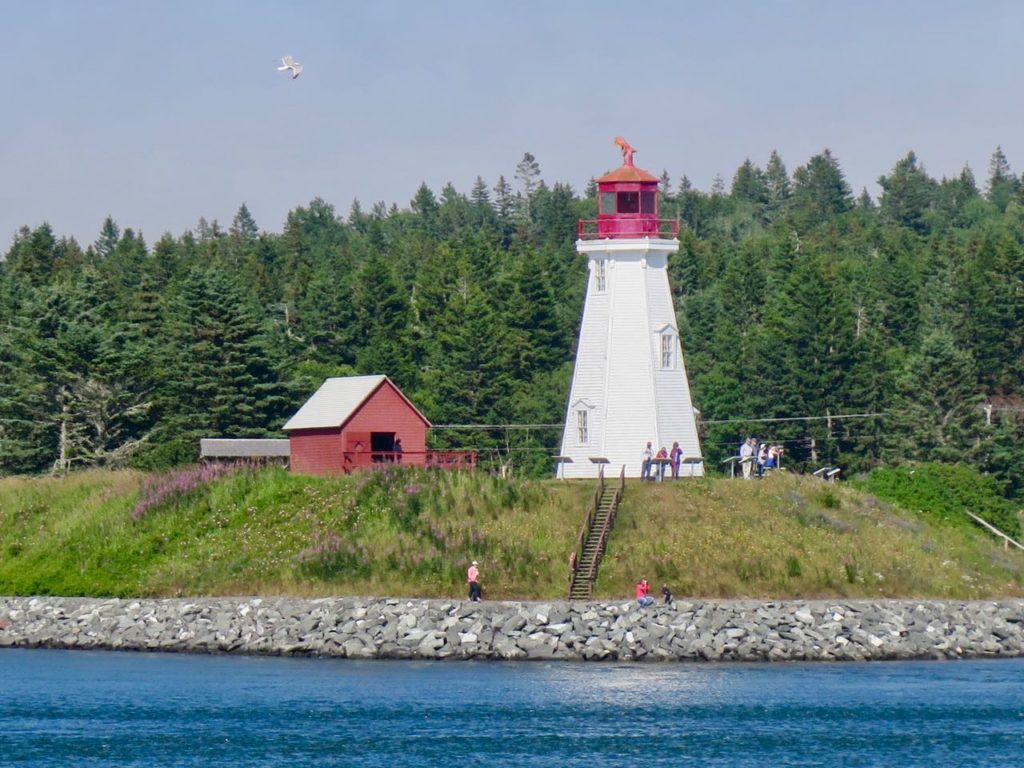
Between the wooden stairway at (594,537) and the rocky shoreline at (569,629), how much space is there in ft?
5.39

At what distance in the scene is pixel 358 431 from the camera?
60344 mm

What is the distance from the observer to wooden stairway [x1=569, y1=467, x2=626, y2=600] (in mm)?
51094

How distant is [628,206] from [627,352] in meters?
4.42

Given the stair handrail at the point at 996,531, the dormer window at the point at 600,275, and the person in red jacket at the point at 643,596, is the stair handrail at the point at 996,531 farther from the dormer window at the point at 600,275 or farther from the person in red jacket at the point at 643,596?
the person in red jacket at the point at 643,596

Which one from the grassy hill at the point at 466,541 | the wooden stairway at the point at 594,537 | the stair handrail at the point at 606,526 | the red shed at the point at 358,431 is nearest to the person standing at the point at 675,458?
the grassy hill at the point at 466,541

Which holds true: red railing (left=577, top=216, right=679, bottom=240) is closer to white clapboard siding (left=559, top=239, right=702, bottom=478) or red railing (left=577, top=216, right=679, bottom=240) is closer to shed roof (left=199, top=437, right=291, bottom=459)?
white clapboard siding (left=559, top=239, right=702, bottom=478)

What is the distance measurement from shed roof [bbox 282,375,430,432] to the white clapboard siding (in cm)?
525

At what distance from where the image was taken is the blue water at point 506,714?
37.7m

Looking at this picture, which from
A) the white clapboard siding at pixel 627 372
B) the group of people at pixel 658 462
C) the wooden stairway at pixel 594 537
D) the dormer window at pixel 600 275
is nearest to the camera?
the wooden stairway at pixel 594 537

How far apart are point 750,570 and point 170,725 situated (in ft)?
58.0

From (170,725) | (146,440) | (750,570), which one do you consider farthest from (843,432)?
(170,725)

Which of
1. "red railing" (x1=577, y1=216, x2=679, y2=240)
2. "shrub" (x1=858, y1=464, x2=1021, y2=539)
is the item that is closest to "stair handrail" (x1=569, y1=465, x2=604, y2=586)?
"red railing" (x1=577, y1=216, x2=679, y2=240)

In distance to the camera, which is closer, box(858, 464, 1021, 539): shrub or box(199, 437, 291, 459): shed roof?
box(858, 464, 1021, 539): shrub

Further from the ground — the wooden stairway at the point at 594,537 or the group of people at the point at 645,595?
the wooden stairway at the point at 594,537
